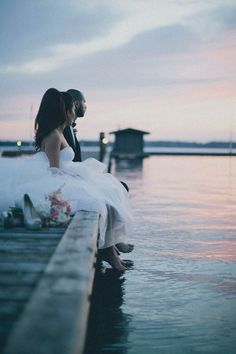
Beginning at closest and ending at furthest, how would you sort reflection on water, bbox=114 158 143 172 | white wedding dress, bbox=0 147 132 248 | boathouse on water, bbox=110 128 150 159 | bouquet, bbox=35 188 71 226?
1. bouquet, bbox=35 188 71 226
2. white wedding dress, bbox=0 147 132 248
3. reflection on water, bbox=114 158 143 172
4. boathouse on water, bbox=110 128 150 159

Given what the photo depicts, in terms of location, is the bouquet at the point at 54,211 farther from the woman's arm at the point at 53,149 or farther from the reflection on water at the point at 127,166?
the reflection on water at the point at 127,166

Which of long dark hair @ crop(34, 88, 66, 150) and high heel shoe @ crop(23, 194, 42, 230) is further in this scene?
long dark hair @ crop(34, 88, 66, 150)

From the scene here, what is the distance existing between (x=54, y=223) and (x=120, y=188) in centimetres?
131

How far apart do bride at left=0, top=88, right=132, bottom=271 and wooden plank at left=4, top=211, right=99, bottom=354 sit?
76.8 inches

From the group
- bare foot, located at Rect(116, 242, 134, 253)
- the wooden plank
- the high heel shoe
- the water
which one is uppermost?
the wooden plank

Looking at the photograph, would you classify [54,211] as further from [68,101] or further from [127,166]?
[127,166]

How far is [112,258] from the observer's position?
5371mm

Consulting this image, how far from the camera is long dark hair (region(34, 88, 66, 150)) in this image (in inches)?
190

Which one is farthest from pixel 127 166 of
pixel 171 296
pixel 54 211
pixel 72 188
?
pixel 54 211

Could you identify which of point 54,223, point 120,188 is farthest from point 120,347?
point 120,188

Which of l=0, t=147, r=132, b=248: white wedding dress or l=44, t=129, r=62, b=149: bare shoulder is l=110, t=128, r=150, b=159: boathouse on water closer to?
l=0, t=147, r=132, b=248: white wedding dress

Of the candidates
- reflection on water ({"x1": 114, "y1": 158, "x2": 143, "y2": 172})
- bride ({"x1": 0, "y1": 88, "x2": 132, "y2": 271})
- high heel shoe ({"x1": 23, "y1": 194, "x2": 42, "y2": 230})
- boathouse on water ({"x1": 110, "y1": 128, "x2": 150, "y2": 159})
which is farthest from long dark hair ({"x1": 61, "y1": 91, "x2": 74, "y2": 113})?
boathouse on water ({"x1": 110, "y1": 128, "x2": 150, "y2": 159})

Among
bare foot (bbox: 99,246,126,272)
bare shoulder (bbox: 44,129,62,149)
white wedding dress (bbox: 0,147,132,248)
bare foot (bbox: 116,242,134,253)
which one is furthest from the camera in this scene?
bare foot (bbox: 116,242,134,253)

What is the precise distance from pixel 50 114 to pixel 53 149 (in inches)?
15.2
